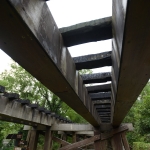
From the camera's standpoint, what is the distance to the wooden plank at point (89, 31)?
51.6 inches

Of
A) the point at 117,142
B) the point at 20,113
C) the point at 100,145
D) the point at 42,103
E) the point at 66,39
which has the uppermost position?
the point at 42,103

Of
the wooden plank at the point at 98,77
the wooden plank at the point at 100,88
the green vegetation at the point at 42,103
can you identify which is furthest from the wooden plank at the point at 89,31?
the green vegetation at the point at 42,103

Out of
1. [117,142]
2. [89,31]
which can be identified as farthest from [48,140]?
[89,31]

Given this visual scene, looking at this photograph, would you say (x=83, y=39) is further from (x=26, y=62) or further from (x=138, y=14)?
→ (x=138, y=14)

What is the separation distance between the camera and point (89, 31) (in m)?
1.35

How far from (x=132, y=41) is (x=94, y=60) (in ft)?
2.95

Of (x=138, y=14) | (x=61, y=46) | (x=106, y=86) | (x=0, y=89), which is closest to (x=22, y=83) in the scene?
(x=0, y=89)

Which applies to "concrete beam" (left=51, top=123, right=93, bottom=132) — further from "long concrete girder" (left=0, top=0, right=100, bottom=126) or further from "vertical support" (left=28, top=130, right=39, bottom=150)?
"long concrete girder" (left=0, top=0, right=100, bottom=126)

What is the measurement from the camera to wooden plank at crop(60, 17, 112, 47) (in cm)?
131

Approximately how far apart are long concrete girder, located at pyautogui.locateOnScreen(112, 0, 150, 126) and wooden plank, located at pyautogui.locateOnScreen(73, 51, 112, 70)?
0.42 m

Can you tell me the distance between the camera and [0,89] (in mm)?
3248

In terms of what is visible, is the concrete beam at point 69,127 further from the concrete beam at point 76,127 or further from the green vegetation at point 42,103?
the green vegetation at point 42,103

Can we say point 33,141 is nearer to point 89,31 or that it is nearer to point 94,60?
point 94,60

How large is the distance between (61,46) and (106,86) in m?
1.65
